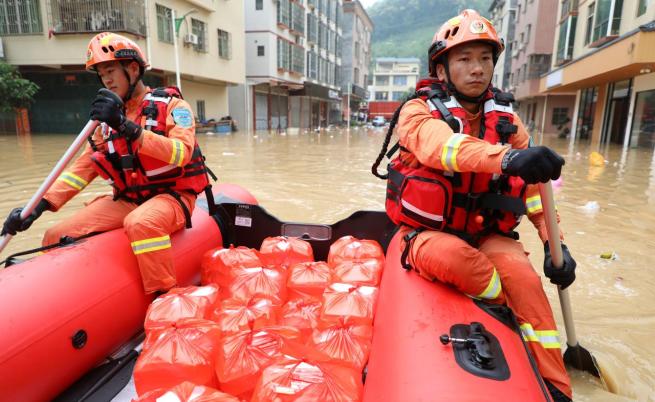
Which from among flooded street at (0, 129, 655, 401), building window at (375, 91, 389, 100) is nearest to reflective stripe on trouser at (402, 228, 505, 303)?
flooded street at (0, 129, 655, 401)

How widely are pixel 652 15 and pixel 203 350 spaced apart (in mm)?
19188

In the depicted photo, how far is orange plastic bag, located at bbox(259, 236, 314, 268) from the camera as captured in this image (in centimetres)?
312

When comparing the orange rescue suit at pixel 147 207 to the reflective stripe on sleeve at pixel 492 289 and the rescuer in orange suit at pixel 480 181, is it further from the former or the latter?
the reflective stripe on sleeve at pixel 492 289

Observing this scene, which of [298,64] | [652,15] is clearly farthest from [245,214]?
[298,64]

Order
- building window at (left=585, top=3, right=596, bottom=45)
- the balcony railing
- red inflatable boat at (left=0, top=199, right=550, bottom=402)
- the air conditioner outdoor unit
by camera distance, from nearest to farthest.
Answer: red inflatable boat at (left=0, top=199, right=550, bottom=402)
the balcony railing
the air conditioner outdoor unit
building window at (left=585, top=3, right=596, bottom=45)

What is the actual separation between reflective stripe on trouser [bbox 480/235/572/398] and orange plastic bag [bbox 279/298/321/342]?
3.27ft

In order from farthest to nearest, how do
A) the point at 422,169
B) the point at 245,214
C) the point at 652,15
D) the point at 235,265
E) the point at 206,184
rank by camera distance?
the point at 652,15, the point at 245,214, the point at 206,184, the point at 235,265, the point at 422,169

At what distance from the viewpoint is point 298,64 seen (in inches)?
1417

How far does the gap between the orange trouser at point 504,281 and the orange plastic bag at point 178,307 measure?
1161 millimetres

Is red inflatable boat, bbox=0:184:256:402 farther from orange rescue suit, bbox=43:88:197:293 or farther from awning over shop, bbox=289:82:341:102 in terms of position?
awning over shop, bbox=289:82:341:102

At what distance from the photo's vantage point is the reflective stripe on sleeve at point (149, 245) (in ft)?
8.03

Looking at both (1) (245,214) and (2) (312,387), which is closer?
(2) (312,387)

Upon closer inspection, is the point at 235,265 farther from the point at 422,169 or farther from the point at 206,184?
the point at 422,169

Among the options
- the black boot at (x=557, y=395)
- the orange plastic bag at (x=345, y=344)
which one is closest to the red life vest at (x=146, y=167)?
the orange plastic bag at (x=345, y=344)
